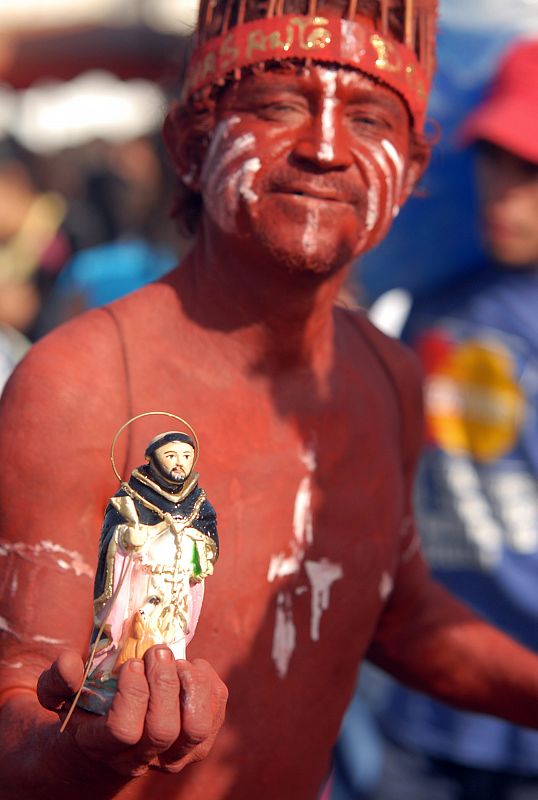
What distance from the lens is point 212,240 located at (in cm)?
264

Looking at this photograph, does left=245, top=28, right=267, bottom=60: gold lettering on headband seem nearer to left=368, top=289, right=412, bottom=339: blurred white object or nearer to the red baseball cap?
the red baseball cap

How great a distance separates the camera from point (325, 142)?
8.15 ft

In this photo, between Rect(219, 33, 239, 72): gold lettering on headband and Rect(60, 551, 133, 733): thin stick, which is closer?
Rect(60, 551, 133, 733): thin stick

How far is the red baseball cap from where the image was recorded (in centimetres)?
449

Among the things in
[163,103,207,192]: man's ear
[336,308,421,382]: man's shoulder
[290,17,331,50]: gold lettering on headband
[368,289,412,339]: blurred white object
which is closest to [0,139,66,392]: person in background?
[368,289,412,339]: blurred white object

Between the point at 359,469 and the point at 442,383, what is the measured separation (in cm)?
185

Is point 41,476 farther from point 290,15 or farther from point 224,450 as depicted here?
point 290,15

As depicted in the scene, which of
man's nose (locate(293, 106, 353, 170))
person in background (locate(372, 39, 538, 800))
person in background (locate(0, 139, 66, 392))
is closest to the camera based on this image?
man's nose (locate(293, 106, 353, 170))

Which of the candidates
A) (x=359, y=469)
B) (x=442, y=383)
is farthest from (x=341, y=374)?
(x=442, y=383)

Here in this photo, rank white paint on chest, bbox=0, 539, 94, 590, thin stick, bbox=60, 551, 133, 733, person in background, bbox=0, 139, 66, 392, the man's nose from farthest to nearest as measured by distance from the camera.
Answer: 1. person in background, bbox=0, 139, 66, 392
2. the man's nose
3. white paint on chest, bbox=0, 539, 94, 590
4. thin stick, bbox=60, 551, 133, 733

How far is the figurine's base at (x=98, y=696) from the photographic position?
1.86 meters

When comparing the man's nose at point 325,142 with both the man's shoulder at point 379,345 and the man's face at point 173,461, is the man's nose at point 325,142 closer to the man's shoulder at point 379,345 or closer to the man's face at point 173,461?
the man's shoulder at point 379,345

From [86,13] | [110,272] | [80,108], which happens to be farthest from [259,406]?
[86,13]

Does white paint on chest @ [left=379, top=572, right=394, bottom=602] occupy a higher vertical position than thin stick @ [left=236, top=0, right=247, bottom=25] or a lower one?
lower
